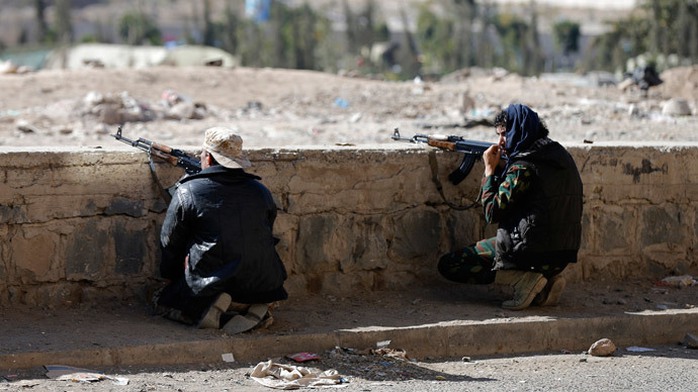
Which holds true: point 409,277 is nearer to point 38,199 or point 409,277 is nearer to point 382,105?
point 38,199

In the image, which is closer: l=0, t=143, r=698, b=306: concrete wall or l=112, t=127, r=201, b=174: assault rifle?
l=0, t=143, r=698, b=306: concrete wall

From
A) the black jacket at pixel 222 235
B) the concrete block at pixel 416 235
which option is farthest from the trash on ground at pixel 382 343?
the concrete block at pixel 416 235

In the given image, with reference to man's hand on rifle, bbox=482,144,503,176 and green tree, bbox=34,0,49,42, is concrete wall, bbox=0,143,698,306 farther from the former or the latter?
green tree, bbox=34,0,49,42

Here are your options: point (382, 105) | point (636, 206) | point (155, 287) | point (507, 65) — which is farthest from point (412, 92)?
point (507, 65)

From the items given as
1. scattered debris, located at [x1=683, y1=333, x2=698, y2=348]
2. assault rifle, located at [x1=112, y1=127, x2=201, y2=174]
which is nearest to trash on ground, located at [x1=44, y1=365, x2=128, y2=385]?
assault rifle, located at [x1=112, y1=127, x2=201, y2=174]

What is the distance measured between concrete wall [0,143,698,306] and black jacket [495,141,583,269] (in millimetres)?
581

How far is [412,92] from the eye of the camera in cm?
1698

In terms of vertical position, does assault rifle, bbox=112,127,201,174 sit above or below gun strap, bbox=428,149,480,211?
above

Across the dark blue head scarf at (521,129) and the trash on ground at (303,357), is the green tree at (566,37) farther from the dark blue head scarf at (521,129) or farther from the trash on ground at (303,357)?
the trash on ground at (303,357)

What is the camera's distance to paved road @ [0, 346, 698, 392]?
516 cm

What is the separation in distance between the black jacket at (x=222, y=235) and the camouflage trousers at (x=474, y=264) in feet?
4.10

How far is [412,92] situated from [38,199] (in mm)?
11579

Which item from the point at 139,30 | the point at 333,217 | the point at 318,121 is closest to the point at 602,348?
the point at 333,217

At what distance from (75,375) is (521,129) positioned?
8.84 feet
